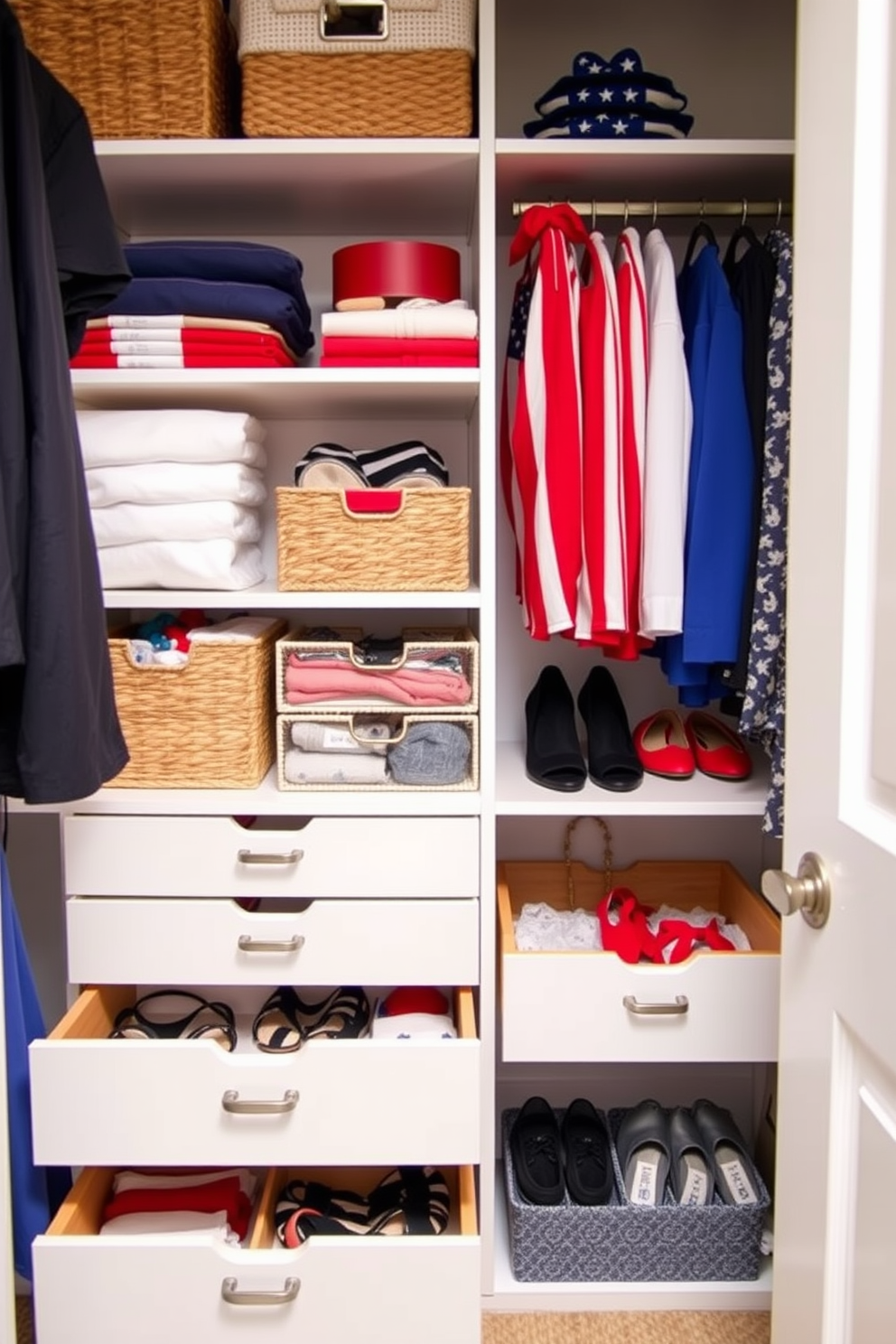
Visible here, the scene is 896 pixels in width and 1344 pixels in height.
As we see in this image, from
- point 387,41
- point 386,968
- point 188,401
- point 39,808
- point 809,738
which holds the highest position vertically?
point 387,41

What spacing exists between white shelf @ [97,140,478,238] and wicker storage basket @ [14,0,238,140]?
0.04 metres

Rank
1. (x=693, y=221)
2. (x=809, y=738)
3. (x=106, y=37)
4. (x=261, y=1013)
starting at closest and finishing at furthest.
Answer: (x=809, y=738) < (x=106, y=37) < (x=261, y=1013) < (x=693, y=221)

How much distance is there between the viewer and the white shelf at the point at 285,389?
4.99 ft

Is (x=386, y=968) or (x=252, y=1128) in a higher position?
(x=386, y=968)

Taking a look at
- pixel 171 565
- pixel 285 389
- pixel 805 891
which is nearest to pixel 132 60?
pixel 285 389

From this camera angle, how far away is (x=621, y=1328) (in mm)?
1617

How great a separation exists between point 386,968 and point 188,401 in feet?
3.22

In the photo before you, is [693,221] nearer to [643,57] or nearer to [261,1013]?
[643,57]

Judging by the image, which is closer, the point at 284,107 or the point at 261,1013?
the point at 284,107

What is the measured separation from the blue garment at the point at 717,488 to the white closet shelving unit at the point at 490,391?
25cm

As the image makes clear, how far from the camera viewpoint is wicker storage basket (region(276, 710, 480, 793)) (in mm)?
1584

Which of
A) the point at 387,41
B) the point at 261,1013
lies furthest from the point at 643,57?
the point at 261,1013

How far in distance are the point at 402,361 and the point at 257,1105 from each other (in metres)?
1.08

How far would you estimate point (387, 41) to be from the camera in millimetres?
1523
